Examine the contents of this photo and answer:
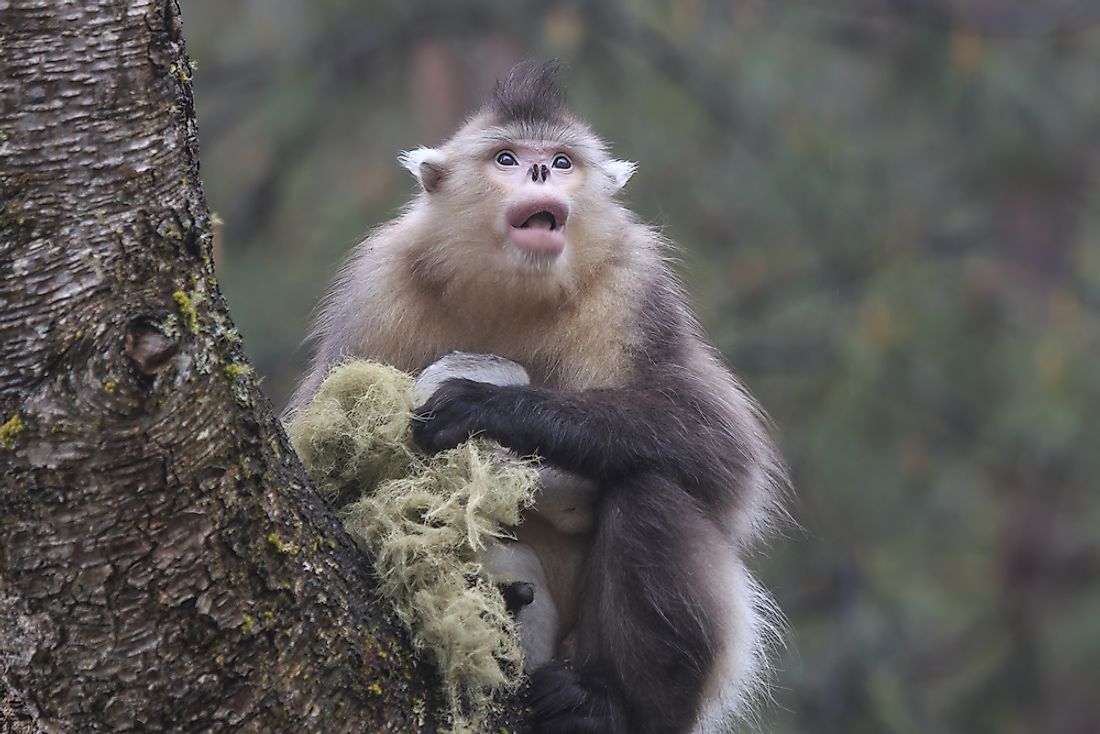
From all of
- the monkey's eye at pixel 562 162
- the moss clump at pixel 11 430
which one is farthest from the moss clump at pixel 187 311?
the monkey's eye at pixel 562 162

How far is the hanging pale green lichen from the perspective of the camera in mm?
2449

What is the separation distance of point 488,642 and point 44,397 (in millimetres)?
911

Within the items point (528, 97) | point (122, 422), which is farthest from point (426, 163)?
point (122, 422)

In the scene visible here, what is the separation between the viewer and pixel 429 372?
3.10 meters

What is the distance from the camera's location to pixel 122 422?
197cm

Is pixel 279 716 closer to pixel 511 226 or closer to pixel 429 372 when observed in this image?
pixel 429 372

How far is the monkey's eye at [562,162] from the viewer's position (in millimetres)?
3590

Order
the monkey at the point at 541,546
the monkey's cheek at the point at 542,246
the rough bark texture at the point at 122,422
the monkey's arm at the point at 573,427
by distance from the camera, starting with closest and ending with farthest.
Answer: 1. the rough bark texture at the point at 122,422
2. the monkey at the point at 541,546
3. the monkey's arm at the point at 573,427
4. the monkey's cheek at the point at 542,246

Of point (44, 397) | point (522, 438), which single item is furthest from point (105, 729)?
point (522, 438)

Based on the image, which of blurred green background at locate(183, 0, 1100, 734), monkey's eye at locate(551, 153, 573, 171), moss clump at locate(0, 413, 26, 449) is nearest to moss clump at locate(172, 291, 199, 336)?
moss clump at locate(0, 413, 26, 449)

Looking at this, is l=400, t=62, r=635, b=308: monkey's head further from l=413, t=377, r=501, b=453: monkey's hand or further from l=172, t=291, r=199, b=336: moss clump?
l=172, t=291, r=199, b=336: moss clump

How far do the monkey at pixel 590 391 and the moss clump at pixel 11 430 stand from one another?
3.33ft

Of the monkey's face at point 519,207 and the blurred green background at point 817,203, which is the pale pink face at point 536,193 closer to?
the monkey's face at point 519,207

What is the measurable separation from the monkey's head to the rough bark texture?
1271 millimetres
